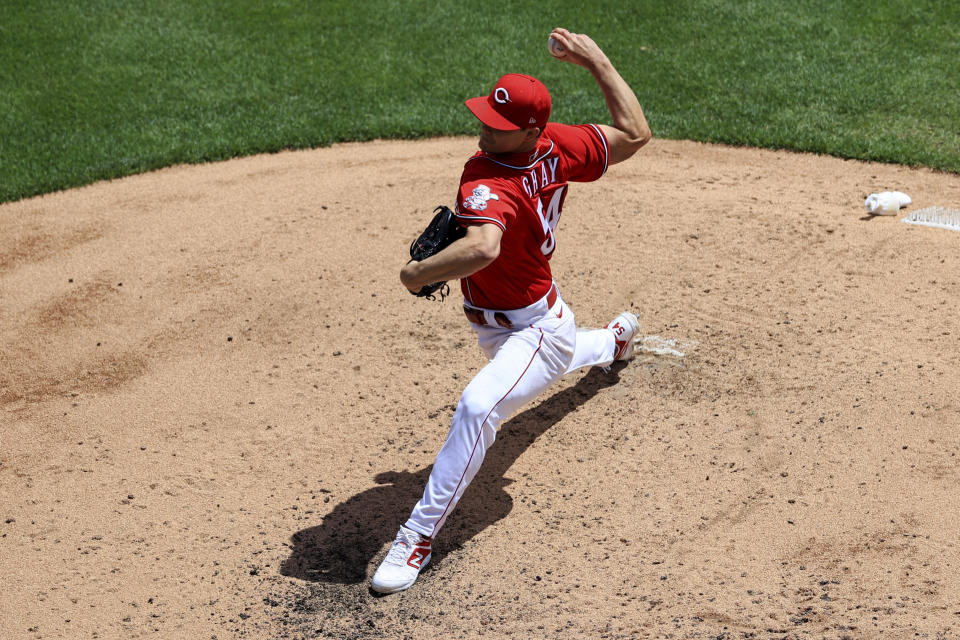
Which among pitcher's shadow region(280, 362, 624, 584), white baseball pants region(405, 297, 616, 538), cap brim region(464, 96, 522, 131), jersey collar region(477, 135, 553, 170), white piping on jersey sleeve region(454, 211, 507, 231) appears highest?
cap brim region(464, 96, 522, 131)

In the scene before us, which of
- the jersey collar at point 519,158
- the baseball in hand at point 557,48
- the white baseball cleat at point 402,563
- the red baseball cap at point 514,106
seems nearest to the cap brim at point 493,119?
the red baseball cap at point 514,106

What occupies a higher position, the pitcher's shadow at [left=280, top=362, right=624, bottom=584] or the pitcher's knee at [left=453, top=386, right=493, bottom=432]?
the pitcher's knee at [left=453, top=386, right=493, bottom=432]

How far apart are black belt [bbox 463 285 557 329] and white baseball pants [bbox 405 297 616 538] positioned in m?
0.03

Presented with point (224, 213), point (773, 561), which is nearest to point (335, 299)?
point (224, 213)

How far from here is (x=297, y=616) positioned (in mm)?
4211

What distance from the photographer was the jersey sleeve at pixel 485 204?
4.04 metres

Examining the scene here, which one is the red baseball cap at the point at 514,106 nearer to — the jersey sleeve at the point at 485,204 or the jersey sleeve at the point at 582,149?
the jersey sleeve at the point at 485,204

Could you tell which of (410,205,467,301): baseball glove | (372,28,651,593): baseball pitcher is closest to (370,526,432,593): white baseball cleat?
(372,28,651,593): baseball pitcher

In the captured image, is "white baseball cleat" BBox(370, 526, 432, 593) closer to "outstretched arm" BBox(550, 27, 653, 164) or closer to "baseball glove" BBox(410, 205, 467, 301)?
"baseball glove" BBox(410, 205, 467, 301)

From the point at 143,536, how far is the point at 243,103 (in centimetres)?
→ 595

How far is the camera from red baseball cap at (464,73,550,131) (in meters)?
4.09

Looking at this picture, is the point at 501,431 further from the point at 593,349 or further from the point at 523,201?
the point at 523,201

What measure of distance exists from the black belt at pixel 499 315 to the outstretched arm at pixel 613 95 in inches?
29.4

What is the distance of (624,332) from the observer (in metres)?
5.52
